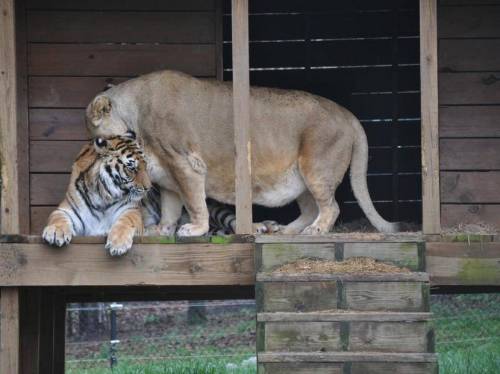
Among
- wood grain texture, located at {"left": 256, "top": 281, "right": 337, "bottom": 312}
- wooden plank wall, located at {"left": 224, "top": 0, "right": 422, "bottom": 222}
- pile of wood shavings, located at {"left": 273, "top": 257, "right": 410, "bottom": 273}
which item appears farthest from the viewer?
wooden plank wall, located at {"left": 224, "top": 0, "right": 422, "bottom": 222}

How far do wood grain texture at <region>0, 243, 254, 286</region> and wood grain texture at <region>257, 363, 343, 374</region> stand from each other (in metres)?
0.85

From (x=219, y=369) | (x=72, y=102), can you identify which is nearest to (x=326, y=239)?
(x=72, y=102)

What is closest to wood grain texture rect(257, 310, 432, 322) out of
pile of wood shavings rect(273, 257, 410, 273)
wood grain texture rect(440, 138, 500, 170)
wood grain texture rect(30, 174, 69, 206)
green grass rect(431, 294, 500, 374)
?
pile of wood shavings rect(273, 257, 410, 273)

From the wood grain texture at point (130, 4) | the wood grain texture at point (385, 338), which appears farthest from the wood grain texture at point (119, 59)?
the wood grain texture at point (385, 338)

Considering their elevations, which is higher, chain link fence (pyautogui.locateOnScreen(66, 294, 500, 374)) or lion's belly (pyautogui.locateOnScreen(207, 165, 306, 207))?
lion's belly (pyautogui.locateOnScreen(207, 165, 306, 207))

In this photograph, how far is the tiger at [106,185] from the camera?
7.00 metres

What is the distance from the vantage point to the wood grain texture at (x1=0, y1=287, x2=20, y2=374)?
6.36 m

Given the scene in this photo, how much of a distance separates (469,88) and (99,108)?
2.67 m

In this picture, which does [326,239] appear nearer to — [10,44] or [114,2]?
[10,44]

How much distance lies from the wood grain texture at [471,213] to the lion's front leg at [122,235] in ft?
7.59

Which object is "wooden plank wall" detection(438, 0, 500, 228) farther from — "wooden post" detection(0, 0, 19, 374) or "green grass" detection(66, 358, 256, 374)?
"wooden post" detection(0, 0, 19, 374)

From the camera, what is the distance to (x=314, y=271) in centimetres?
599

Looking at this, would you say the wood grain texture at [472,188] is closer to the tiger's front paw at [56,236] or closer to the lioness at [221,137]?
the lioness at [221,137]

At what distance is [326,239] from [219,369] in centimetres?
356
